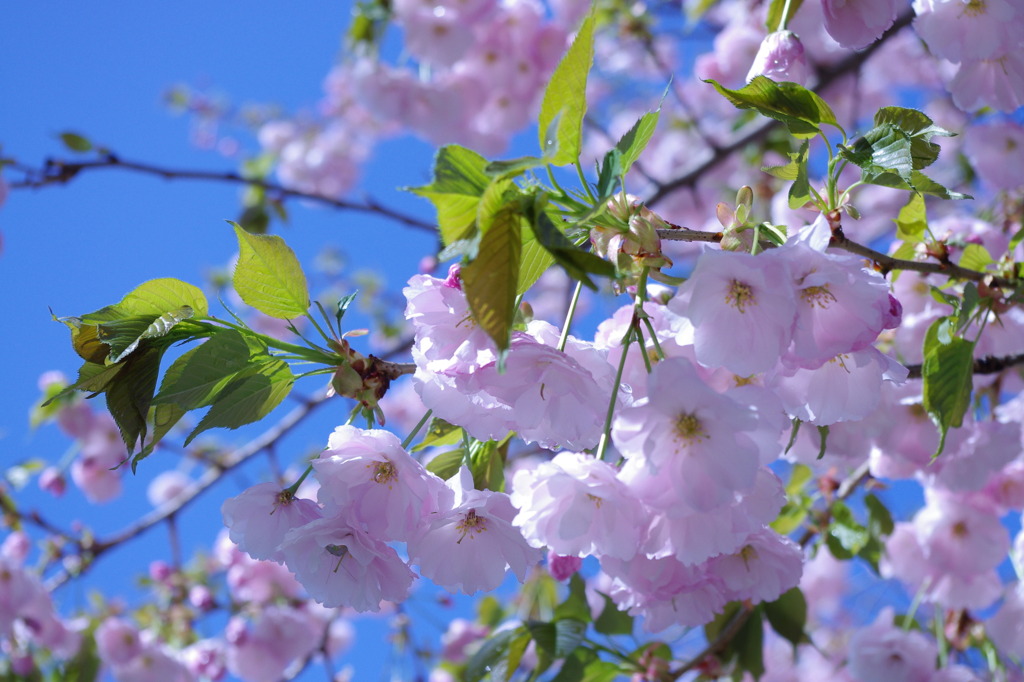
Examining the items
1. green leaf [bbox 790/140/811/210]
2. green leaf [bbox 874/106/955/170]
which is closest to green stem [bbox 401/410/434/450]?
green leaf [bbox 790/140/811/210]

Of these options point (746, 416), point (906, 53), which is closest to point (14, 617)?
point (746, 416)

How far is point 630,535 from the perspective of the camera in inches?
29.9

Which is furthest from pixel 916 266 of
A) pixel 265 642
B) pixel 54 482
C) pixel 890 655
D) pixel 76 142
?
pixel 54 482

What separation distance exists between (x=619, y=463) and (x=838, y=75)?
2415 mm

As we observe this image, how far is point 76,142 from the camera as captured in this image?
2100 mm

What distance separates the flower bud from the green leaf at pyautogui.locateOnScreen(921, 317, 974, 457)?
1.33 ft

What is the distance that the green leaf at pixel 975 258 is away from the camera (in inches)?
46.6

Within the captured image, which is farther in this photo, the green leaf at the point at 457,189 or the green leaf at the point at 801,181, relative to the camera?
the green leaf at the point at 801,181

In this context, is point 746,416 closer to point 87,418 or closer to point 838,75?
point 838,75

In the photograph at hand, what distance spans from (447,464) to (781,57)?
2.31 ft

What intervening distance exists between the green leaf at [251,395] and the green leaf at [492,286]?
327 mm

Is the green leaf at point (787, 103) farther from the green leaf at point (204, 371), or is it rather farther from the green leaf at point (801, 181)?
the green leaf at point (204, 371)

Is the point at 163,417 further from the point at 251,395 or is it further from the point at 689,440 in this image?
the point at 689,440

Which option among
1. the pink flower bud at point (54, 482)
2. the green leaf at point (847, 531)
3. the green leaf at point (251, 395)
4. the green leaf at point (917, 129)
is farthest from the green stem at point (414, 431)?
the pink flower bud at point (54, 482)
